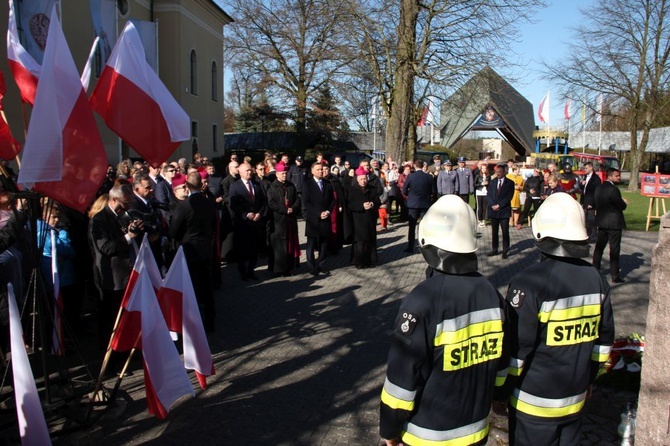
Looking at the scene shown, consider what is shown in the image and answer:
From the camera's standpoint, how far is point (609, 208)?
29.7 feet

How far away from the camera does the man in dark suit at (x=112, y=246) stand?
5.54 m

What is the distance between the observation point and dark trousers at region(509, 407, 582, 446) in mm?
3100

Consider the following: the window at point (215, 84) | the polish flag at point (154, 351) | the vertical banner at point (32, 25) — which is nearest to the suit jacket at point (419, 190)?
the polish flag at point (154, 351)

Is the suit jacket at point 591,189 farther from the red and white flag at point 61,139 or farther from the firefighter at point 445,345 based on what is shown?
the red and white flag at point 61,139

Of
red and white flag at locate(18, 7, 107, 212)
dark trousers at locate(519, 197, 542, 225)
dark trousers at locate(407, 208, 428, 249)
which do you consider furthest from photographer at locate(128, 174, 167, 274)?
dark trousers at locate(519, 197, 542, 225)

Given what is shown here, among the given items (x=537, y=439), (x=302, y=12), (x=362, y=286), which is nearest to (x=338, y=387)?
(x=537, y=439)

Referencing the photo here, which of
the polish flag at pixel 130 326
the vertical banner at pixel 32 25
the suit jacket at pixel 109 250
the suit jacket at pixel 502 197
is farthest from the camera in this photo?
the vertical banner at pixel 32 25

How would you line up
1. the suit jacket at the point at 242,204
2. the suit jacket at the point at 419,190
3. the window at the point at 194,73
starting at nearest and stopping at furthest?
1. the suit jacket at the point at 242,204
2. the suit jacket at the point at 419,190
3. the window at the point at 194,73

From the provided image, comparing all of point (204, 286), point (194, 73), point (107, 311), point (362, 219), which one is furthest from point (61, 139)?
point (194, 73)

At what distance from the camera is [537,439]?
3.10 metres

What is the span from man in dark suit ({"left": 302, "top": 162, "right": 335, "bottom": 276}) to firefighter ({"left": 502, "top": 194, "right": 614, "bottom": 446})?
688 centimetres

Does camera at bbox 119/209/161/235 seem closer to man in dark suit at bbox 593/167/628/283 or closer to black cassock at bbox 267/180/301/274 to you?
black cassock at bbox 267/180/301/274

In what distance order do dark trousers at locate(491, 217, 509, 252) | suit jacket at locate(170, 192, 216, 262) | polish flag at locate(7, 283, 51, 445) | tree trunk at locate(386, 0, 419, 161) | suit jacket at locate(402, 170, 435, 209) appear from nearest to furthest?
polish flag at locate(7, 283, 51, 445)
suit jacket at locate(170, 192, 216, 262)
dark trousers at locate(491, 217, 509, 252)
suit jacket at locate(402, 170, 435, 209)
tree trunk at locate(386, 0, 419, 161)

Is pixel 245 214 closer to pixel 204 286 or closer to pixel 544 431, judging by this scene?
pixel 204 286
